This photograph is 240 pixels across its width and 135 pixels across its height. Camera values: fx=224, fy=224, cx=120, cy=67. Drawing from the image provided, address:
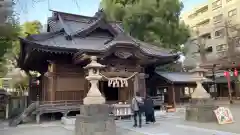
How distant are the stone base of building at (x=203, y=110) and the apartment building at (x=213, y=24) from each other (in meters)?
22.8

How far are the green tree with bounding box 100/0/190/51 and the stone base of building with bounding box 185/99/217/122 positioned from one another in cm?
1596

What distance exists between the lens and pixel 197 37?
142ft

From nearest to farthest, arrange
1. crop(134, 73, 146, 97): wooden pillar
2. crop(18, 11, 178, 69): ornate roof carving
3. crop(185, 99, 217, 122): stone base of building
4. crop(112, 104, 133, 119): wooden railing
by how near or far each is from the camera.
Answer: crop(185, 99, 217, 122): stone base of building → crop(112, 104, 133, 119): wooden railing → crop(18, 11, 178, 69): ornate roof carving → crop(134, 73, 146, 97): wooden pillar

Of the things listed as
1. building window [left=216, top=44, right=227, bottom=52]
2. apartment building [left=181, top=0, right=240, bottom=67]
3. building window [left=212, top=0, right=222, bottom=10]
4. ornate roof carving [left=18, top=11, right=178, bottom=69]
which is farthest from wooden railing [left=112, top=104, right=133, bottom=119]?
building window [left=212, top=0, right=222, bottom=10]

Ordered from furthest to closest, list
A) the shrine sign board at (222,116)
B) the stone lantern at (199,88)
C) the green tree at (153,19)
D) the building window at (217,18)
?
the building window at (217,18) < the green tree at (153,19) < the stone lantern at (199,88) < the shrine sign board at (222,116)

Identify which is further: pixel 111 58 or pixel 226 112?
pixel 111 58

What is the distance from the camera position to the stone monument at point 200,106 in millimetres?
10867

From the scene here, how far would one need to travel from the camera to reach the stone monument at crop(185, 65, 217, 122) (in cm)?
1087

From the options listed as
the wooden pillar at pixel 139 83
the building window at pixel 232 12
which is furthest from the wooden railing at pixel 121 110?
the building window at pixel 232 12

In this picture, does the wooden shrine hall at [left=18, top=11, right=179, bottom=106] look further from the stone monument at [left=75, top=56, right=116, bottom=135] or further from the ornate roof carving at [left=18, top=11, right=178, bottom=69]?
the stone monument at [left=75, top=56, right=116, bottom=135]

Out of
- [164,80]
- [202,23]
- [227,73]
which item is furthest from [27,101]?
[202,23]

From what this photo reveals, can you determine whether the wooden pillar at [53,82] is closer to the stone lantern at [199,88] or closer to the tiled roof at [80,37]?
the tiled roof at [80,37]

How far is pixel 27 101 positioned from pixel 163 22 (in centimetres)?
1715

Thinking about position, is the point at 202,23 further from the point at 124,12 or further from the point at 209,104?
the point at 209,104
